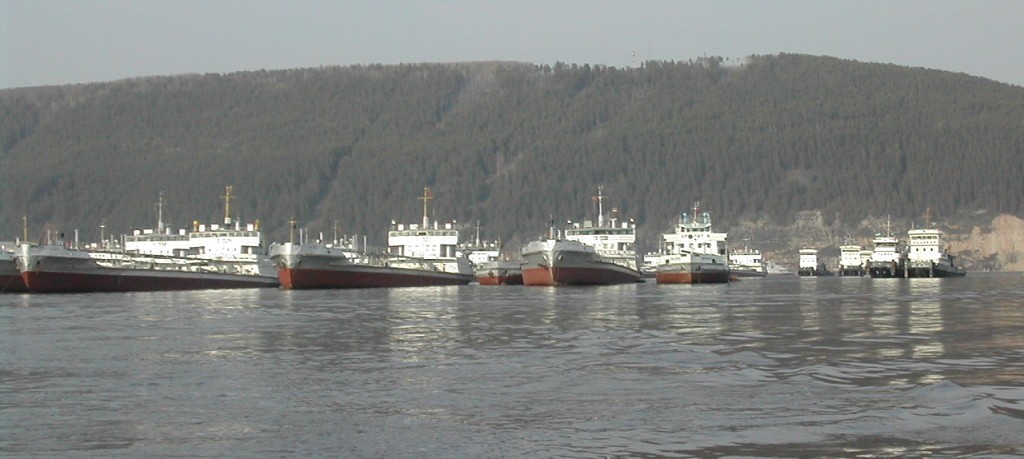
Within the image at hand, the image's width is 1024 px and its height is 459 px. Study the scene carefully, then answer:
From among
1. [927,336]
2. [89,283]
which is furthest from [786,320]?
[89,283]

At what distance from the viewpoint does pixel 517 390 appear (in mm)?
29859

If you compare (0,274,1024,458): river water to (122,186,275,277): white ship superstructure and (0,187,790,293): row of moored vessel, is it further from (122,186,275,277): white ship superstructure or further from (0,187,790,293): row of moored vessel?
(122,186,275,277): white ship superstructure

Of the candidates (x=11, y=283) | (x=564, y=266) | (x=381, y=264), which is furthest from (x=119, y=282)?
(x=381, y=264)

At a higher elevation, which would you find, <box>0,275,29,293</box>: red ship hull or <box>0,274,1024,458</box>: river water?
<box>0,275,29,293</box>: red ship hull

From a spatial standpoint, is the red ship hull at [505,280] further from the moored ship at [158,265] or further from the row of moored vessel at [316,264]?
the moored ship at [158,265]

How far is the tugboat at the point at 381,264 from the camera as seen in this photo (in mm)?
126750

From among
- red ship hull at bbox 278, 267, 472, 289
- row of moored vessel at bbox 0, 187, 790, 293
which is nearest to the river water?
row of moored vessel at bbox 0, 187, 790, 293

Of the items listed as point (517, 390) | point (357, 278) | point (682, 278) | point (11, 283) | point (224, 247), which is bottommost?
point (517, 390)

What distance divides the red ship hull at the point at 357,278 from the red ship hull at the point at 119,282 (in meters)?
7.26

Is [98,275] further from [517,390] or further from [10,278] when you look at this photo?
[517,390]

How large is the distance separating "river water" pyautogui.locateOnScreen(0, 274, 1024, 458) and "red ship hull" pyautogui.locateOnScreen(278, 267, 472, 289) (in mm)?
72517

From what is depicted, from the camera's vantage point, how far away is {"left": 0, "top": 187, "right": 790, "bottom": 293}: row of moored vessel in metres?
117

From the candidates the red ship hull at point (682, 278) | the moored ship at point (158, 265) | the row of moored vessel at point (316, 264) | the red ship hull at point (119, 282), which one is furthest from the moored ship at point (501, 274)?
the red ship hull at point (119, 282)

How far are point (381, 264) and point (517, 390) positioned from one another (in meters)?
125
